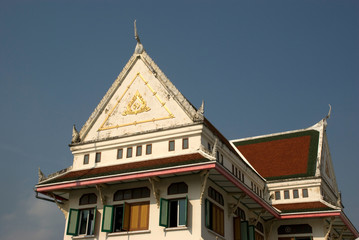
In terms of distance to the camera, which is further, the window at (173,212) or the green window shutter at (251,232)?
the green window shutter at (251,232)

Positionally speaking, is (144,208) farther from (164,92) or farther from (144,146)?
(164,92)

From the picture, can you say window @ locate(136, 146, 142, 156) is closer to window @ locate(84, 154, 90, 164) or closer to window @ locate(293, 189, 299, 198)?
window @ locate(84, 154, 90, 164)

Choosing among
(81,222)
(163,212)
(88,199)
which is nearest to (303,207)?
(163,212)

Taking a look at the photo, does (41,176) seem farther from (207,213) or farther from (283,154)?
(283,154)

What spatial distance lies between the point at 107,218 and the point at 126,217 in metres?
1.08

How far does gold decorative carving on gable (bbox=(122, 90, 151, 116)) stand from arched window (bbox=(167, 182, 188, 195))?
17.4 feet

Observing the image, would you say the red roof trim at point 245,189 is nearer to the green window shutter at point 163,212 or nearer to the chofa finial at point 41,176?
the green window shutter at point 163,212

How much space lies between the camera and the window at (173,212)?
70.4 feet

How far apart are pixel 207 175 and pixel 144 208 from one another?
3.99m

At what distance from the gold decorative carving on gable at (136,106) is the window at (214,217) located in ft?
22.7

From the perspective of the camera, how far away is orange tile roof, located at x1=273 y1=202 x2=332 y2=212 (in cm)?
2914

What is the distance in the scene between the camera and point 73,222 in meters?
24.1

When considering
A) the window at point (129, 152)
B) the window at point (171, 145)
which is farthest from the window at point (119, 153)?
the window at point (171, 145)

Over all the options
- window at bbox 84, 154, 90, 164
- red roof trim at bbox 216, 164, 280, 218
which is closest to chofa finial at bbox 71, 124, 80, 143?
window at bbox 84, 154, 90, 164
